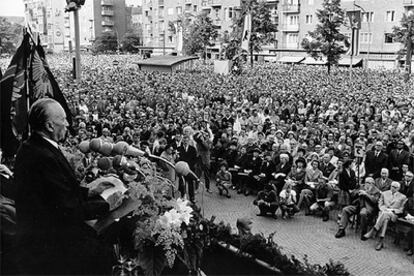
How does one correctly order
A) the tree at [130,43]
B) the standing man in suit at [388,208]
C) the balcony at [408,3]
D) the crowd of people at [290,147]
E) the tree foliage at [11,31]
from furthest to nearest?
the tree at [130,43]
the balcony at [408,3]
the crowd of people at [290,147]
the standing man in suit at [388,208]
the tree foliage at [11,31]

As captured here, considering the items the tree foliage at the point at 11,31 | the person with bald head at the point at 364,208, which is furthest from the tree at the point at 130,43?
the tree foliage at the point at 11,31

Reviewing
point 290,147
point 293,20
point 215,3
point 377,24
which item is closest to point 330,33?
point 377,24

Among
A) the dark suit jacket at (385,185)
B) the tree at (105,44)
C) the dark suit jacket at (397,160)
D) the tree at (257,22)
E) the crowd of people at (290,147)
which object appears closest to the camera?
the crowd of people at (290,147)

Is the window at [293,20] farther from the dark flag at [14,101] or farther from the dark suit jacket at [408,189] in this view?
the dark flag at [14,101]

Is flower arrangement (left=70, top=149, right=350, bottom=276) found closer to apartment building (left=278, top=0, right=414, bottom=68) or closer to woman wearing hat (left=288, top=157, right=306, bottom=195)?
woman wearing hat (left=288, top=157, right=306, bottom=195)

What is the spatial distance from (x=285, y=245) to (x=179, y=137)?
5.27 metres

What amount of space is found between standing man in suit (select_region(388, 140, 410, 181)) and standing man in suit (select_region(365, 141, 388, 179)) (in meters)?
0.15

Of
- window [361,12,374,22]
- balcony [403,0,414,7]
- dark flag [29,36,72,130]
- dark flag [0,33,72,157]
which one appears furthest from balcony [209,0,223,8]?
dark flag [29,36,72,130]

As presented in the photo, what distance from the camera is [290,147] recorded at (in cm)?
1459

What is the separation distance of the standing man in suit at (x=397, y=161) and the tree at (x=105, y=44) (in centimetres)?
8477

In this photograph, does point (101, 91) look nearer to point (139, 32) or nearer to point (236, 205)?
point (236, 205)

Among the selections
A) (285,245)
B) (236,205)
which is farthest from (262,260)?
(236,205)

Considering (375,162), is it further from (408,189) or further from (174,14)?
(174,14)

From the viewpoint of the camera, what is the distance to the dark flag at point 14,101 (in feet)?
14.2
